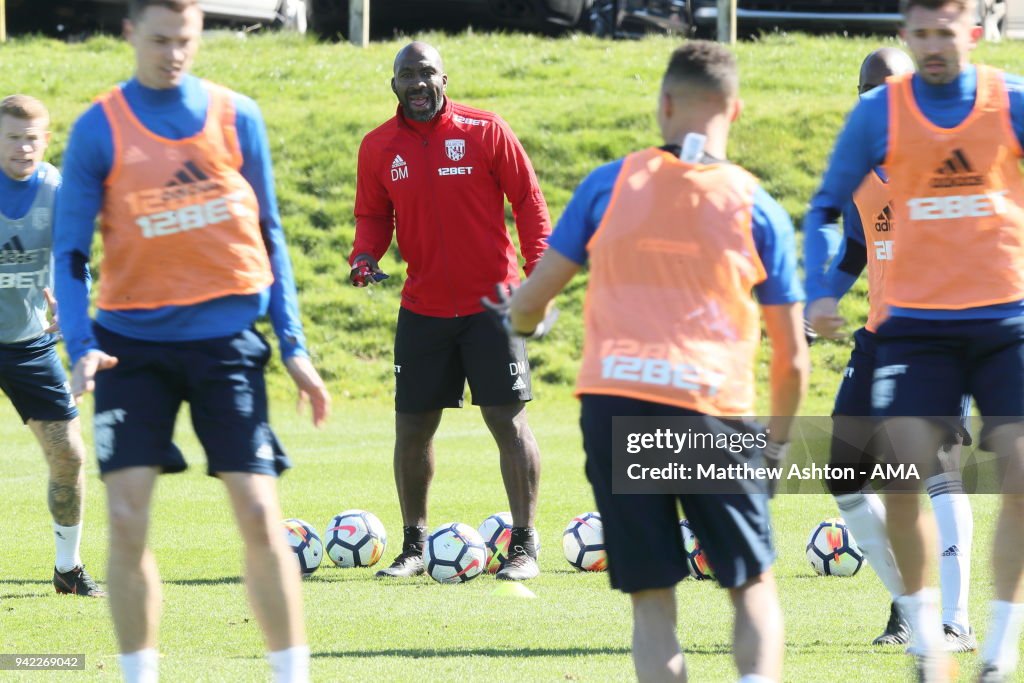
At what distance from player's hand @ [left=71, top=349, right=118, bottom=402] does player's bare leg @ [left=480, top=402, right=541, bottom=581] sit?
353 cm

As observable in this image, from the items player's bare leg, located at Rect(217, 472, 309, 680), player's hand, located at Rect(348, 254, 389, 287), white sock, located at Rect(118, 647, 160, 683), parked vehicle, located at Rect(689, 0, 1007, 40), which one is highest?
parked vehicle, located at Rect(689, 0, 1007, 40)

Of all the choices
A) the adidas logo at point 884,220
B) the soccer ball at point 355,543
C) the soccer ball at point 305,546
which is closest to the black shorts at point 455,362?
the soccer ball at point 355,543

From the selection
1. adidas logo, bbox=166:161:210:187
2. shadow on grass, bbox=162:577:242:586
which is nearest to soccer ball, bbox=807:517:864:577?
shadow on grass, bbox=162:577:242:586

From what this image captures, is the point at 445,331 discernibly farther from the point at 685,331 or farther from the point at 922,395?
the point at 685,331

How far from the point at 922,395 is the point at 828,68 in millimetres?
16699

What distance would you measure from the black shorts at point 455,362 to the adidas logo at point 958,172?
3286mm

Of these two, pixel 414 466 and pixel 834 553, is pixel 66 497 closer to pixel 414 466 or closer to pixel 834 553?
pixel 414 466

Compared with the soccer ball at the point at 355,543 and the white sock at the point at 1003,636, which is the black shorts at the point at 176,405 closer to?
the white sock at the point at 1003,636

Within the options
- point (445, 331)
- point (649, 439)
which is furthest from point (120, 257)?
point (445, 331)

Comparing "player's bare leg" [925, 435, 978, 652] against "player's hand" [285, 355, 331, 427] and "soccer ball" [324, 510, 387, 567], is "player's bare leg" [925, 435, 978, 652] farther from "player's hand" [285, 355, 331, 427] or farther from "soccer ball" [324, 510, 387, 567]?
"soccer ball" [324, 510, 387, 567]

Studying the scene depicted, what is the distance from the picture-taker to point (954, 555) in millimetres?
6164

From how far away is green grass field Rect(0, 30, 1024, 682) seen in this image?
6.29 meters

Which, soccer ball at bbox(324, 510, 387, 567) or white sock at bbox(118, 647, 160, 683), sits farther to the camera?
soccer ball at bbox(324, 510, 387, 567)

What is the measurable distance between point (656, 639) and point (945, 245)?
179cm
